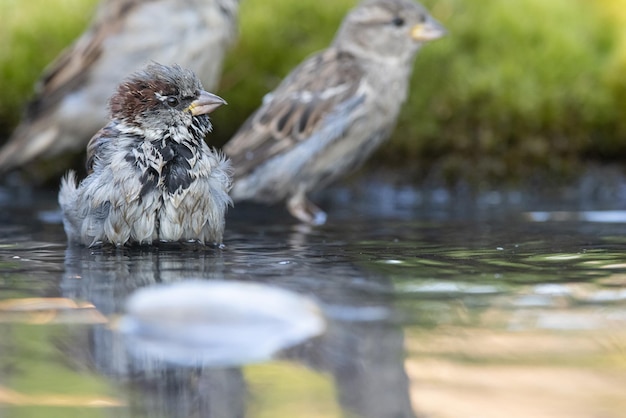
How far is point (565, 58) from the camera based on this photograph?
24.3 feet

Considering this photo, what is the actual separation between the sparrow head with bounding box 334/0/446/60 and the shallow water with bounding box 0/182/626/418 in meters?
2.13

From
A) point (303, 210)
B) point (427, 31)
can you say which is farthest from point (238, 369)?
point (427, 31)

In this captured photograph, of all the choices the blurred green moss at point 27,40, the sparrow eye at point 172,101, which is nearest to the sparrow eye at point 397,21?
the blurred green moss at point 27,40

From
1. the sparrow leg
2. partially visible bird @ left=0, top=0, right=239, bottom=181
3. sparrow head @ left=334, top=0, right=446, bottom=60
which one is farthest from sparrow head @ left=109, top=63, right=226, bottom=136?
sparrow head @ left=334, top=0, right=446, bottom=60

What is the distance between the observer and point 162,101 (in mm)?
4309

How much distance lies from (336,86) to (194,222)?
2368 mm

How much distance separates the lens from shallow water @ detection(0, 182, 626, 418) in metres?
2.06

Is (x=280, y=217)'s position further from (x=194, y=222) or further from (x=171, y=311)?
(x=171, y=311)

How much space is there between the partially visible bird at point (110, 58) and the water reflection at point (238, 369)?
249 cm

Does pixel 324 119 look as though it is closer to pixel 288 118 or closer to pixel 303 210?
pixel 288 118

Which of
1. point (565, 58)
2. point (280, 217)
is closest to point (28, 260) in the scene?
point (280, 217)

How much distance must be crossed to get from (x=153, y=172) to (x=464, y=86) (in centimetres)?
357

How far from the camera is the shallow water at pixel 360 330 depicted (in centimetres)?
206

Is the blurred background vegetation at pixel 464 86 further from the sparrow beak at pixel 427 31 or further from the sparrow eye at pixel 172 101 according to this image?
the sparrow eye at pixel 172 101
